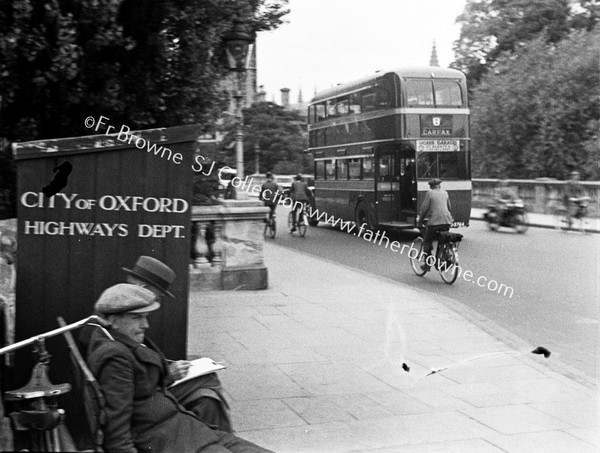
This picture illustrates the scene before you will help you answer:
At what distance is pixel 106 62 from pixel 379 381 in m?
3.67

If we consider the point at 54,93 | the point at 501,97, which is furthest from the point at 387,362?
the point at 501,97

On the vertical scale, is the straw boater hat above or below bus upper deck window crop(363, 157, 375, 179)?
below

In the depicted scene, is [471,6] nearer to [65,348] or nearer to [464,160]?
[464,160]

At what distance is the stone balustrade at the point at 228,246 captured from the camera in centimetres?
1098

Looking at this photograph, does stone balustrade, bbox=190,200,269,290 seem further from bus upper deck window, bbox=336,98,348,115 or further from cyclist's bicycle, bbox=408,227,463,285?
bus upper deck window, bbox=336,98,348,115

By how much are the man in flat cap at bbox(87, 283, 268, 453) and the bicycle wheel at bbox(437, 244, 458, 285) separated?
9667 millimetres

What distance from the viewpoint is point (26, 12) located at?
5.86 m

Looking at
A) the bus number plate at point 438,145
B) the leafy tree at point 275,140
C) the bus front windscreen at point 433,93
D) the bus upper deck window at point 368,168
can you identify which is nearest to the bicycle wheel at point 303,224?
the bus upper deck window at point 368,168

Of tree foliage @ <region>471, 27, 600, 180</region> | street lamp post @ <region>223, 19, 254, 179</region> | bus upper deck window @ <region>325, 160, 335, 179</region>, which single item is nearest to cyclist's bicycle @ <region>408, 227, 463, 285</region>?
street lamp post @ <region>223, 19, 254, 179</region>

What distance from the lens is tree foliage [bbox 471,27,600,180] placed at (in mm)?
31781

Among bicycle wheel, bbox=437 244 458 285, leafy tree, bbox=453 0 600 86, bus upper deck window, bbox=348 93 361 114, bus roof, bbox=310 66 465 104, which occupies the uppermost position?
leafy tree, bbox=453 0 600 86

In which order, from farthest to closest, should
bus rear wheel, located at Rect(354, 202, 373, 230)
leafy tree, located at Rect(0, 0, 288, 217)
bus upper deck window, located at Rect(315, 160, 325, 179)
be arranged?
bus upper deck window, located at Rect(315, 160, 325, 179), bus rear wheel, located at Rect(354, 202, 373, 230), leafy tree, located at Rect(0, 0, 288, 217)

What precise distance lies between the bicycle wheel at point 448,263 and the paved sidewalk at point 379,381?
2571mm

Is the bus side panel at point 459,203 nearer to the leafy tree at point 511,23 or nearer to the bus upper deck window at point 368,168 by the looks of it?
the bus upper deck window at point 368,168
